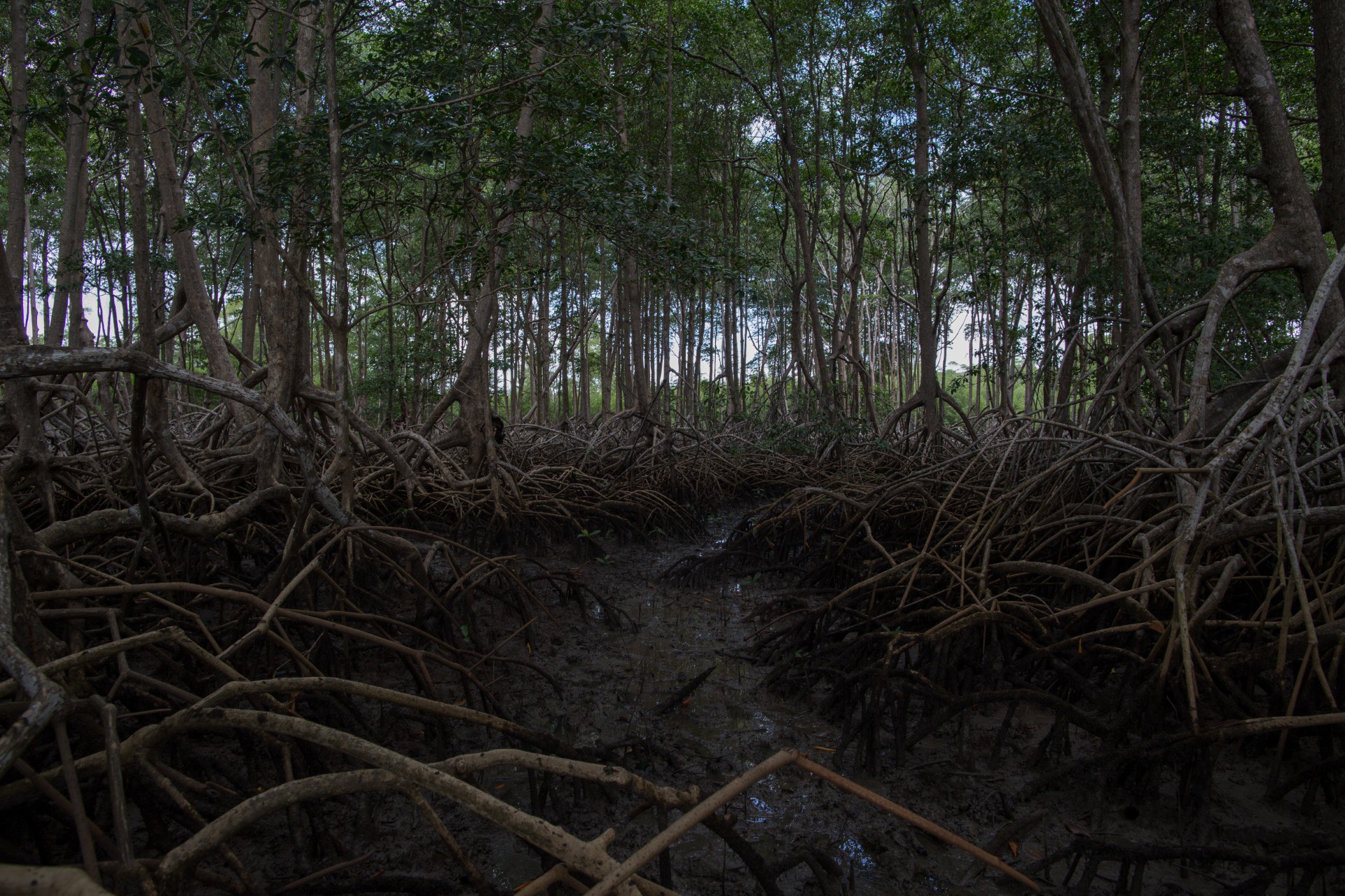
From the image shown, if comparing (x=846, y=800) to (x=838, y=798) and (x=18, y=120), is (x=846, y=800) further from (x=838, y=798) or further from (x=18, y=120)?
(x=18, y=120)

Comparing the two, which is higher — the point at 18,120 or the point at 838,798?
the point at 18,120

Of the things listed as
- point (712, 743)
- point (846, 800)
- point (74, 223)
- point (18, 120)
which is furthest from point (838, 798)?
point (74, 223)

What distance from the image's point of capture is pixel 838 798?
204cm

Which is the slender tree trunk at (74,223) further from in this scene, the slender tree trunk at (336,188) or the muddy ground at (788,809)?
the muddy ground at (788,809)

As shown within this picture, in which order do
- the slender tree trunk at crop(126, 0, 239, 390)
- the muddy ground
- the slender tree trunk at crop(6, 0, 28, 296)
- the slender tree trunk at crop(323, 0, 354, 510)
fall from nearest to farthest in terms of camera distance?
the muddy ground, the slender tree trunk at crop(323, 0, 354, 510), the slender tree trunk at crop(126, 0, 239, 390), the slender tree trunk at crop(6, 0, 28, 296)

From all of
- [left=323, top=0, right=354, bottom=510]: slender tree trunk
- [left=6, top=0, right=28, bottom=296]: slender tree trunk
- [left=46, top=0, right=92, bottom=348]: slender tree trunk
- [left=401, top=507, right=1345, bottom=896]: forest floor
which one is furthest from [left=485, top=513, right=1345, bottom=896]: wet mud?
[left=46, top=0, right=92, bottom=348]: slender tree trunk

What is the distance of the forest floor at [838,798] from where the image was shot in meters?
1.70

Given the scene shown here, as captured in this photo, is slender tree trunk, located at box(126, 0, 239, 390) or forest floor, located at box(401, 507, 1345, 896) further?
slender tree trunk, located at box(126, 0, 239, 390)

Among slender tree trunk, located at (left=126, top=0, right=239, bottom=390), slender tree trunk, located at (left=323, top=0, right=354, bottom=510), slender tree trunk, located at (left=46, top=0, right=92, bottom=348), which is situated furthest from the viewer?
slender tree trunk, located at (left=46, top=0, right=92, bottom=348)

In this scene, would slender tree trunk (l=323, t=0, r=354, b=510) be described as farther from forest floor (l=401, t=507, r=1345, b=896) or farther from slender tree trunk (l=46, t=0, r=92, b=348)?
slender tree trunk (l=46, t=0, r=92, b=348)

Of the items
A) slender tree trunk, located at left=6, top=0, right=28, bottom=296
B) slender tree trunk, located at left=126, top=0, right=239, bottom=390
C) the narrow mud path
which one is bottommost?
the narrow mud path

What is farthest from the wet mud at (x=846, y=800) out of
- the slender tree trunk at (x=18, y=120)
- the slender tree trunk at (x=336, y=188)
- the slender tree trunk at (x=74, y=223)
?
the slender tree trunk at (x=74, y=223)

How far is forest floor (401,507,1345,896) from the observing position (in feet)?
5.56

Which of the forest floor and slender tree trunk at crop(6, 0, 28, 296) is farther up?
slender tree trunk at crop(6, 0, 28, 296)
